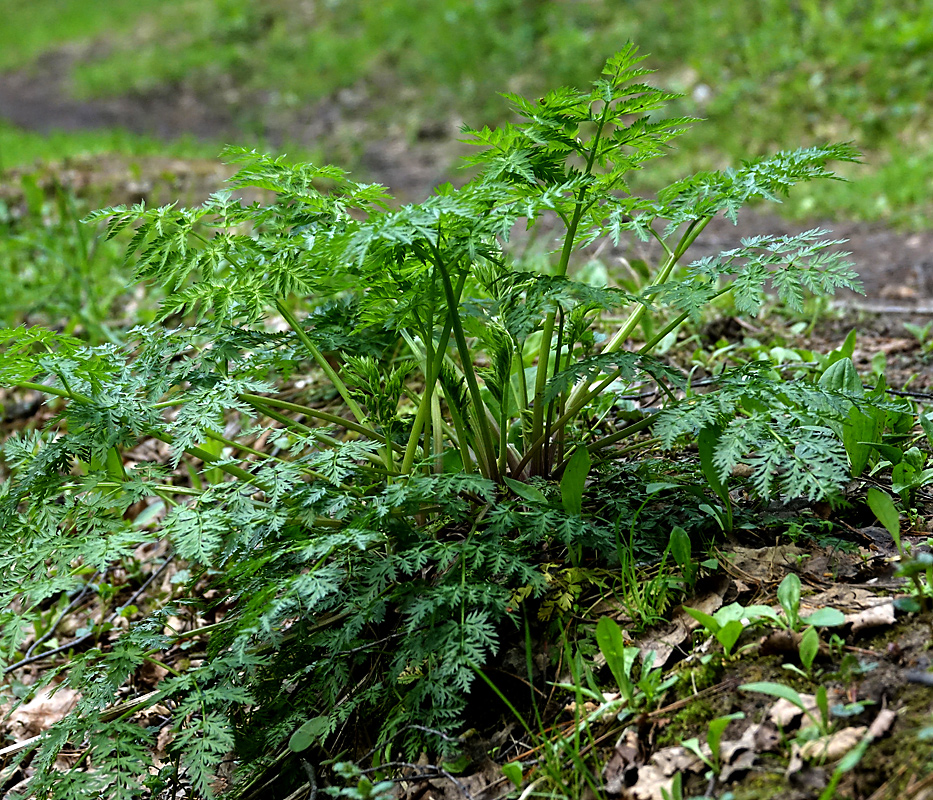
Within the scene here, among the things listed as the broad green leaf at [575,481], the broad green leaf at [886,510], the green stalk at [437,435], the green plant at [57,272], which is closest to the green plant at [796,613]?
the broad green leaf at [886,510]

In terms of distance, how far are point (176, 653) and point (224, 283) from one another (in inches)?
51.2

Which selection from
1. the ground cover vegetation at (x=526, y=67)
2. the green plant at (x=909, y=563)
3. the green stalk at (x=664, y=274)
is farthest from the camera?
the ground cover vegetation at (x=526, y=67)

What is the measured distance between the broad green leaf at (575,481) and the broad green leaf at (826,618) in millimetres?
518

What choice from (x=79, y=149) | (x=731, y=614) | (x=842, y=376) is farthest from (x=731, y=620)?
(x=79, y=149)

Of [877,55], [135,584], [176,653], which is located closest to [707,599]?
[176,653]

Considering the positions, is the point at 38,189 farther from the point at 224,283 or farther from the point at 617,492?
the point at 617,492

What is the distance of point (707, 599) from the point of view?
5.81 feet

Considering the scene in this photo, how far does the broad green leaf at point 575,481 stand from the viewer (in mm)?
1792

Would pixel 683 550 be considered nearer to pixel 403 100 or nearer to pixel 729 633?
pixel 729 633

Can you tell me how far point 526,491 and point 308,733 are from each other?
0.70m

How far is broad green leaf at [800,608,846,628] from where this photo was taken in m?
1.51

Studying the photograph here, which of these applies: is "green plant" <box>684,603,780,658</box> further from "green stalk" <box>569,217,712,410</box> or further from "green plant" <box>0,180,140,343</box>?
"green plant" <box>0,180,140,343</box>

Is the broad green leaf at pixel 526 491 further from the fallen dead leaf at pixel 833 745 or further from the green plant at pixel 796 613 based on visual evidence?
the fallen dead leaf at pixel 833 745

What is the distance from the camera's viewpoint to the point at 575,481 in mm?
1793
